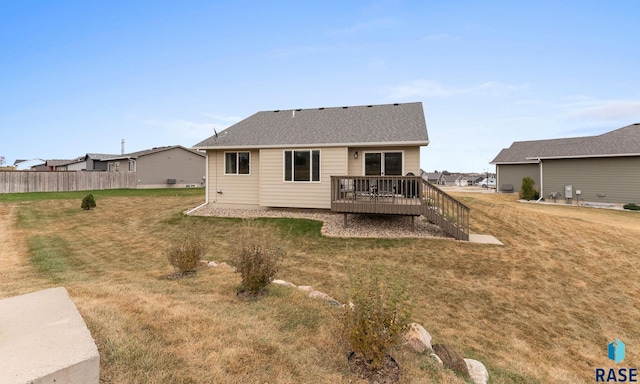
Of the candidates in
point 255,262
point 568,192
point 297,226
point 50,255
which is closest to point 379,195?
point 297,226

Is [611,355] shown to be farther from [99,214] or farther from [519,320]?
[99,214]

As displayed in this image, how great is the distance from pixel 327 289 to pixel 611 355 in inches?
197

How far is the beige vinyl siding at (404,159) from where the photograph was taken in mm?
12375

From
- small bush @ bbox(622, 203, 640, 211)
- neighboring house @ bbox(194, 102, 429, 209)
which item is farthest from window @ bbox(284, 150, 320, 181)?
small bush @ bbox(622, 203, 640, 211)

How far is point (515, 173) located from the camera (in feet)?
96.5

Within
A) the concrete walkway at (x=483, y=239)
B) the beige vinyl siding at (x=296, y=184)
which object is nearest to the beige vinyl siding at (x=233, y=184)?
the beige vinyl siding at (x=296, y=184)

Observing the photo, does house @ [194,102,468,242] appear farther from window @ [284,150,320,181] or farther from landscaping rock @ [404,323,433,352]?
landscaping rock @ [404,323,433,352]

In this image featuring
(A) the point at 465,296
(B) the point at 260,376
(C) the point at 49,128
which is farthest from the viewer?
(C) the point at 49,128

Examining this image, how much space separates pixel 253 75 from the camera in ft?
65.7

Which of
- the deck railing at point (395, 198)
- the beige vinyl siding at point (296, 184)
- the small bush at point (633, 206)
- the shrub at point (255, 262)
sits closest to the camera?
the shrub at point (255, 262)

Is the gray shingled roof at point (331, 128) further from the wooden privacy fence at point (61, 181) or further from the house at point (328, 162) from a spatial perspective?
the wooden privacy fence at point (61, 181)

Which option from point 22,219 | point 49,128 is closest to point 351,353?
point 22,219

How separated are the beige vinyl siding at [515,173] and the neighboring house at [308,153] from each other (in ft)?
67.9

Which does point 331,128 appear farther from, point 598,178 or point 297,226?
point 598,178
